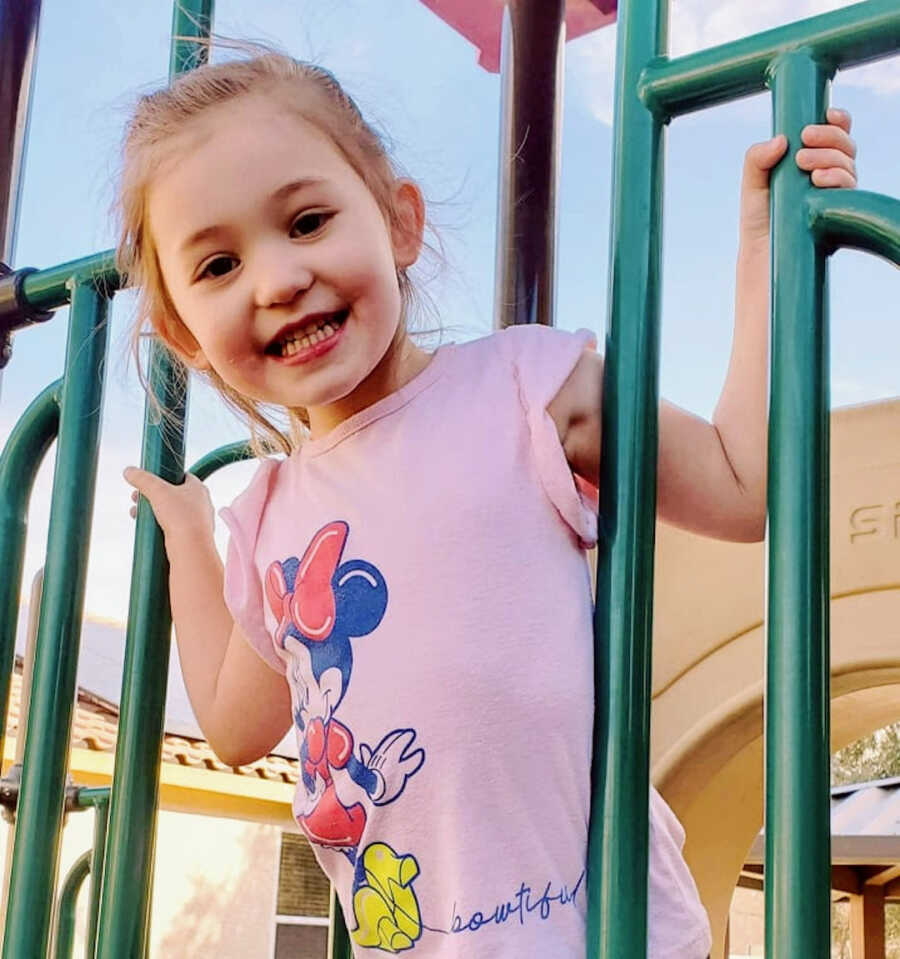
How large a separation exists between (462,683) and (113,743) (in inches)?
235

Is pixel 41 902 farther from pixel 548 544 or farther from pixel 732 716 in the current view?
pixel 732 716

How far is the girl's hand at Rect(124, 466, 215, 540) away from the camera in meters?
1.18

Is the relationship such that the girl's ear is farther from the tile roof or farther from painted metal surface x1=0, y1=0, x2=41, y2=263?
the tile roof

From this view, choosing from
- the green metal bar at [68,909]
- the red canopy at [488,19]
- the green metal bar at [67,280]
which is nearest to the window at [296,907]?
the red canopy at [488,19]

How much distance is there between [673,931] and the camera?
89 centimetres

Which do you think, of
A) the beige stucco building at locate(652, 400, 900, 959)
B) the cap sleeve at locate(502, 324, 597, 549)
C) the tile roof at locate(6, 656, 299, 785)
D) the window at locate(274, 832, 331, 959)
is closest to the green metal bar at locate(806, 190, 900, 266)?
the cap sleeve at locate(502, 324, 597, 549)

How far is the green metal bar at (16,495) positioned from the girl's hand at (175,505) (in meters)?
0.11

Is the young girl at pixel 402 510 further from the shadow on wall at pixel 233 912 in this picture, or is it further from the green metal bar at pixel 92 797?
the shadow on wall at pixel 233 912

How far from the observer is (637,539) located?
2.48ft

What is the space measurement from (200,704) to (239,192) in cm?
47

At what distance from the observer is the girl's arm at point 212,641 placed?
1.17m

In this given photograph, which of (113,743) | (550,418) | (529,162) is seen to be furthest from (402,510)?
(113,743)

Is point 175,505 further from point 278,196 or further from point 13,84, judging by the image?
point 13,84

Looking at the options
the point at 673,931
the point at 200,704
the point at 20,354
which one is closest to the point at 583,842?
the point at 673,931
